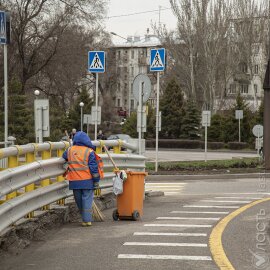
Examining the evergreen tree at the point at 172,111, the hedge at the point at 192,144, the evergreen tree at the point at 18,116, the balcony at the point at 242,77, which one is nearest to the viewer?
the evergreen tree at the point at 18,116

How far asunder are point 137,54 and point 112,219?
13255cm

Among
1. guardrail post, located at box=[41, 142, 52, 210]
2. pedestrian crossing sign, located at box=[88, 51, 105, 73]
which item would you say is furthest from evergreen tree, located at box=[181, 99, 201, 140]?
guardrail post, located at box=[41, 142, 52, 210]

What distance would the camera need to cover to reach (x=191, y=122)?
64188 millimetres

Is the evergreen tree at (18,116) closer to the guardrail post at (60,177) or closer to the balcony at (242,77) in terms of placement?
the guardrail post at (60,177)

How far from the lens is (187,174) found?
24469 mm

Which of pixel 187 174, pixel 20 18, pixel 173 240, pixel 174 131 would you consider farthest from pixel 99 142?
pixel 174 131

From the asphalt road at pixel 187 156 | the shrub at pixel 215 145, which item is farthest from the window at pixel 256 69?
the asphalt road at pixel 187 156

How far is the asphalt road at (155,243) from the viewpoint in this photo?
8.20 m

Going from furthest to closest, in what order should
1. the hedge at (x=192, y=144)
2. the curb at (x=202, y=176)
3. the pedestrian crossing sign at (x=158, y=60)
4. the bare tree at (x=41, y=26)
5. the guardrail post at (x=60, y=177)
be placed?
the hedge at (x=192, y=144), the bare tree at (x=41, y=26), the curb at (x=202, y=176), the pedestrian crossing sign at (x=158, y=60), the guardrail post at (x=60, y=177)

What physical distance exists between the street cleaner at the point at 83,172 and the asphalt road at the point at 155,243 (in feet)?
1.22

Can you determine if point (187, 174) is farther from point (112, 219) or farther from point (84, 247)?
point (84, 247)

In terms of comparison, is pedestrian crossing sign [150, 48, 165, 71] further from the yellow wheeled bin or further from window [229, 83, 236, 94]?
window [229, 83, 236, 94]

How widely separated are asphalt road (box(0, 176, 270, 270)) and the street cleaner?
37 cm

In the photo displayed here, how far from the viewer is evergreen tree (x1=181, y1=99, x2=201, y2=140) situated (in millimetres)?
64062
